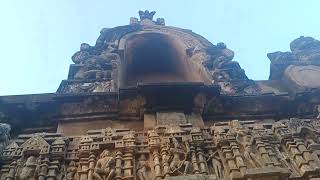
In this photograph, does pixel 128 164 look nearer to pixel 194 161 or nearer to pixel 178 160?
pixel 178 160

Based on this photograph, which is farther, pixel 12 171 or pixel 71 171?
pixel 71 171

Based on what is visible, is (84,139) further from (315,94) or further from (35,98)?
(315,94)

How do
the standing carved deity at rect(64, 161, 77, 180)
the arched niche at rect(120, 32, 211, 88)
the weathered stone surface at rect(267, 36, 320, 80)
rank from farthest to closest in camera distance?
the arched niche at rect(120, 32, 211, 88) < the weathered stone surface at rect(267, 36, 320, 80) < the standing carved deity at rect(64, 161, 77, 180)

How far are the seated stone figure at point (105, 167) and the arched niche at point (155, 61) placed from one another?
446 cm

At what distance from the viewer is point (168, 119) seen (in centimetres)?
722

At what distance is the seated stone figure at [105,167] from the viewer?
216 inches

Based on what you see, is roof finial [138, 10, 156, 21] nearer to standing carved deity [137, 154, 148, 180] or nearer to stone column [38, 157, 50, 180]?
standing carved deity [137, 154, 148, 180]

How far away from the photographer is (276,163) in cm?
570

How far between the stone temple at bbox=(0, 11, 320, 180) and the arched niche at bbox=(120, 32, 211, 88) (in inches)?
1.5

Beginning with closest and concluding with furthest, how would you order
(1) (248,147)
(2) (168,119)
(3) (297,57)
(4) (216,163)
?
(4) (216,163) < (1) (248,147) < (2) (168,119) < (3) (297,57)

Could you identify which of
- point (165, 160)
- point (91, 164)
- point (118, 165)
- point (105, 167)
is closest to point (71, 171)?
point (91, 164)

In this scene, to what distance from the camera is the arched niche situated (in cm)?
1085

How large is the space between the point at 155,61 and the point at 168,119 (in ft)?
16.3

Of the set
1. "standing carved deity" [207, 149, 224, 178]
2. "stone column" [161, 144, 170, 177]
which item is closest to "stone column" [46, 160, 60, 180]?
"stone column" [161, 144, 170, 177]
